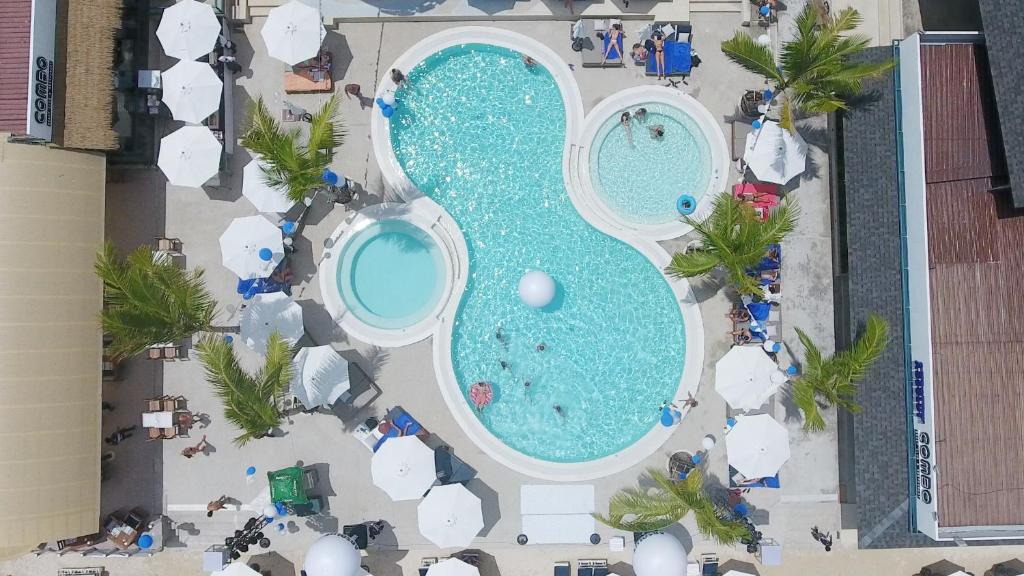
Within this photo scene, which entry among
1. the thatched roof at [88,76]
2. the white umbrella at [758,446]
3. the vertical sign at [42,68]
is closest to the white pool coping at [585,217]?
the white umbrella at [758,446]

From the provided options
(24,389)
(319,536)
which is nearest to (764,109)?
(319,536)

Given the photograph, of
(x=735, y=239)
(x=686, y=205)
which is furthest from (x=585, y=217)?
(x=735, y=239)

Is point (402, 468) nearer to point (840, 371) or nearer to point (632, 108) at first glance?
point (840, 371)

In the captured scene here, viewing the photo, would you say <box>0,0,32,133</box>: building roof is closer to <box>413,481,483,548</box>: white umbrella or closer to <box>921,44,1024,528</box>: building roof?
<box>413,481,483,548</box>: white umbrella

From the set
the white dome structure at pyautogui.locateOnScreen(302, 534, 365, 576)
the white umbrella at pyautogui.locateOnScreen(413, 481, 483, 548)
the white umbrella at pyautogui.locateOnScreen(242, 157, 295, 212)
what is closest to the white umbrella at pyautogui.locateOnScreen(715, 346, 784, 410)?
the white umbrella at pyautogui.locateOnScreen(413, 481, 483, 548)

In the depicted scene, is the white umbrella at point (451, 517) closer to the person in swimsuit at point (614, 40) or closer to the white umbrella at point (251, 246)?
the white umbrella at point (251, 246)

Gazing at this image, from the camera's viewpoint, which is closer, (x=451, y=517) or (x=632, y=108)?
(x=451, y=517)
